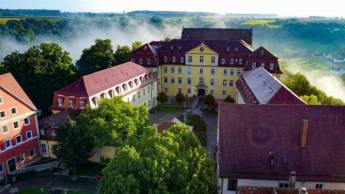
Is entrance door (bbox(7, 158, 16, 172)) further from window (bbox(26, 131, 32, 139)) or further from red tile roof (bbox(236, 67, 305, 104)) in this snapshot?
red tile roof (bbox(236, 67, 305, 104))

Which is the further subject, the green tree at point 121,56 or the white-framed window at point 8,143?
the green tree at point 121,56

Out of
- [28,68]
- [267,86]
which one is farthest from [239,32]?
[28,68]

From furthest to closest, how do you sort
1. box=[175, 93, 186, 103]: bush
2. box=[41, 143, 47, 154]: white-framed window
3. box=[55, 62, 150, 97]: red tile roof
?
1. box=[175, 93, 186, 103]: bush
2. box=[55, 62, 150, 97]: red tile roof
3. box=[41, 143, 47, 154]: white-framed window

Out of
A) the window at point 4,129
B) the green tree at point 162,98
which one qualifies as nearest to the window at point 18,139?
the window at point 4,129

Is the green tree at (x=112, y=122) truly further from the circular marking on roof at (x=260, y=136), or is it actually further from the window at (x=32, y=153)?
the circular marking on roof at (x=260, y=136)

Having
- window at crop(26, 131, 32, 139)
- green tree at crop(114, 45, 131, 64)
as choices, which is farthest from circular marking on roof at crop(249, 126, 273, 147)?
green tree at crop(114, 45, 131, 64)

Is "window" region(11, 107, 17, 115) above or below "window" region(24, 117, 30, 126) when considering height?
above

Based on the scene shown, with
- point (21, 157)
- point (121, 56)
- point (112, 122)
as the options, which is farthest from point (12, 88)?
point (121, 56)

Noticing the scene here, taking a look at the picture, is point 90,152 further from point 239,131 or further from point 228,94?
point 228,94
